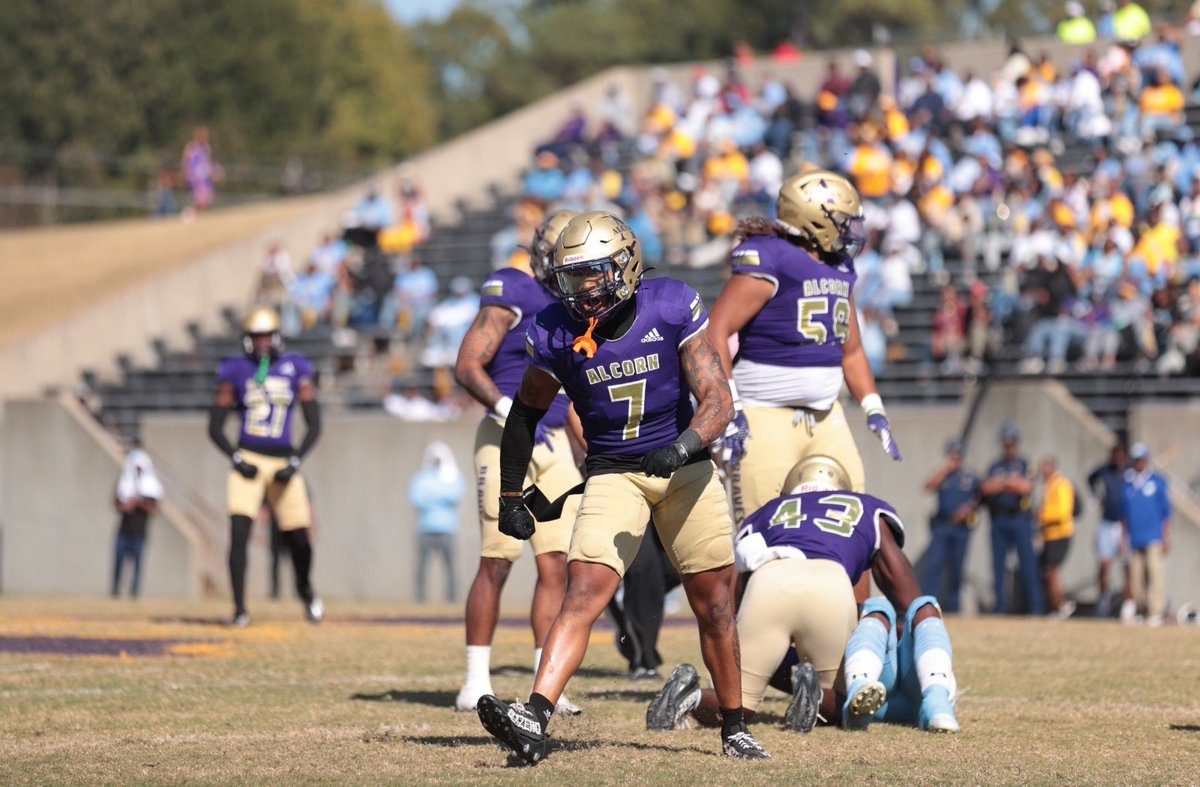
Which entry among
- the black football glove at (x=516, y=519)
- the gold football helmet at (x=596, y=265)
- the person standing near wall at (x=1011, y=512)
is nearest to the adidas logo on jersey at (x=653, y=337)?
the gold football helmet at (x=596, y=265)

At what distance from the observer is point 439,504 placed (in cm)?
2123

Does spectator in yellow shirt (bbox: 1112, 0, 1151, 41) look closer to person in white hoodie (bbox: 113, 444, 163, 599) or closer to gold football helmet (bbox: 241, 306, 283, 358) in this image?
person in white hoodie (bbox: 113, 444, 163, 599)

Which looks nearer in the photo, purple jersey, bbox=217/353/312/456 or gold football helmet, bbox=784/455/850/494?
gold football helmet, bbox=784/455/850/494

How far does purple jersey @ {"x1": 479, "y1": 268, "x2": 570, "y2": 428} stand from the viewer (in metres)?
8.94

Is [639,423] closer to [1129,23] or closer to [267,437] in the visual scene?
[267,437]

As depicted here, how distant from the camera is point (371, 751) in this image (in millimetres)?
7102

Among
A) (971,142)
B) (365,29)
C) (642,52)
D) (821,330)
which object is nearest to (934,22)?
(642,52)

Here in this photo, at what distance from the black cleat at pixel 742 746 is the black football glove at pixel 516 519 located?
3.58 feet

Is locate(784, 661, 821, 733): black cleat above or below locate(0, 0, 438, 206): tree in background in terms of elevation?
below

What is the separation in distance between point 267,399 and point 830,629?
6.37 m

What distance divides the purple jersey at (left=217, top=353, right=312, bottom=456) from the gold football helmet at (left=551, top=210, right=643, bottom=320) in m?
6.55

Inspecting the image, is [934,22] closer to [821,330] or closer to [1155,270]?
[1155,270]

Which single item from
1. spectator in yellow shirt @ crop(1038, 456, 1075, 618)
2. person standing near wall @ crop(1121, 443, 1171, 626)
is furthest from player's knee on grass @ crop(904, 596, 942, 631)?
spectator in yellow shirt @ crop(1038, 456, 1075, 618)

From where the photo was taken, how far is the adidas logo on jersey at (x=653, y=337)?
273 inches
